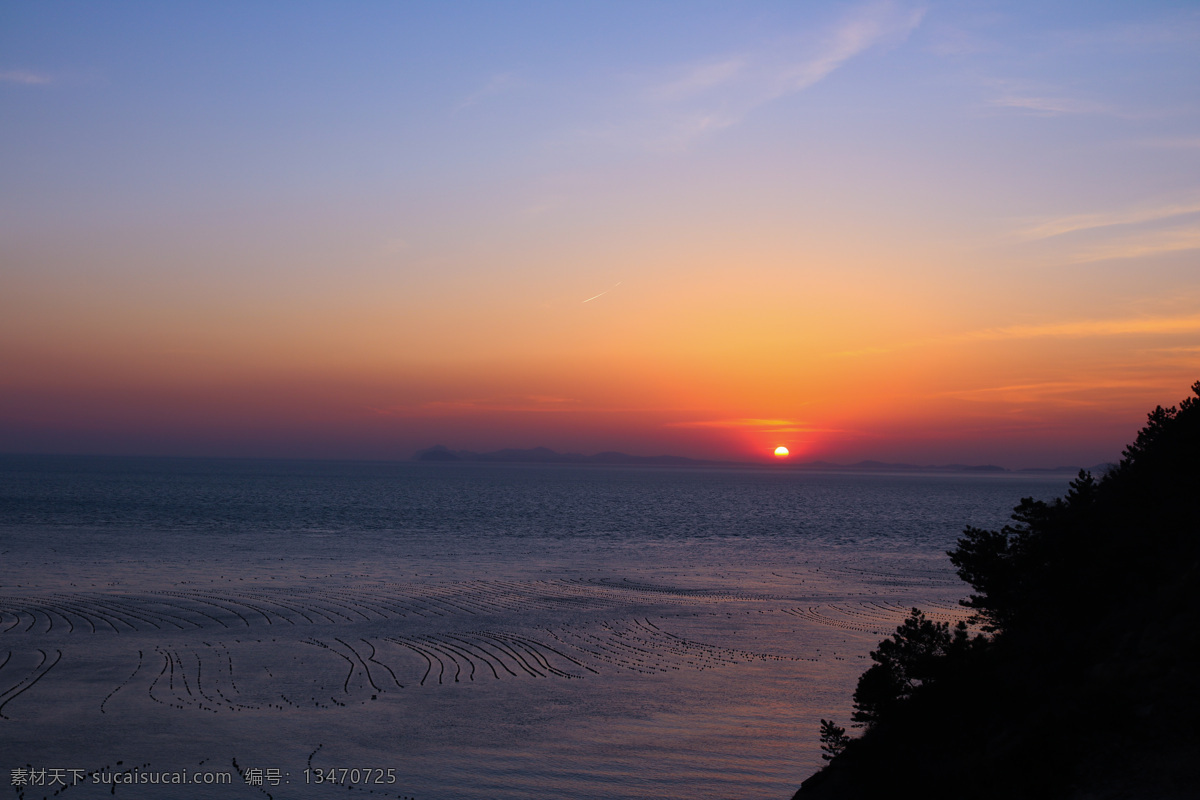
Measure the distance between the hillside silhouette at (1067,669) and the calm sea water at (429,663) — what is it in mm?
4189

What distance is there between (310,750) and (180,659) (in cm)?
1114

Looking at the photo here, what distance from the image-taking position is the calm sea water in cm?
1928

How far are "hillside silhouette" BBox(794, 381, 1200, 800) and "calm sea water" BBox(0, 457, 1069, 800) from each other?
4.19 metres

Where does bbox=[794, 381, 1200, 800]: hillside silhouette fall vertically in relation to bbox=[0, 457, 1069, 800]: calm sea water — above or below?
above

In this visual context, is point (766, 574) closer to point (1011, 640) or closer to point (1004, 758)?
point (1011, 640)

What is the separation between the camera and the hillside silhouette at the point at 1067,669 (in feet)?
39.9

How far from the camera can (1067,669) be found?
1476cm

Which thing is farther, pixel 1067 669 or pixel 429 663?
pixel 429 663

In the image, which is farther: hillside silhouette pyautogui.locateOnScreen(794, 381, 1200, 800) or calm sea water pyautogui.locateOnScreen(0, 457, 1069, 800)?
calm sea water pyautogui.locateOnScreen(0, 457, 1069, 800)

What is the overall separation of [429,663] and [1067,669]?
67.4 ft

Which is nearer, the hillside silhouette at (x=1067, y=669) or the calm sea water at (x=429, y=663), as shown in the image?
the hillside silhouette at (x=1067, y=669)

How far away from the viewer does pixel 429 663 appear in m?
28.8

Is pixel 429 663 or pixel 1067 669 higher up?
pixel 1067 669

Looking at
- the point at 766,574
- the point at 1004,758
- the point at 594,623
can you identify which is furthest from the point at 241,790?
the point at 766,574
